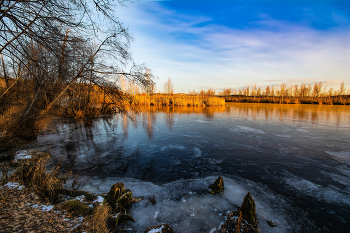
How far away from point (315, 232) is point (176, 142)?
695cm

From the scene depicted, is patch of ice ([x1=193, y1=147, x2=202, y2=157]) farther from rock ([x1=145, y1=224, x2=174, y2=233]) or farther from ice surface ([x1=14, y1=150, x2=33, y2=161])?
ice surface ([x1=14, y1=150, x2=33, y2=161])

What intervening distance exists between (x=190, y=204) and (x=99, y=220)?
2178mm

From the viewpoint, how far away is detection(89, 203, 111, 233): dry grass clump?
2630mm

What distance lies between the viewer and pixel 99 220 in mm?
2783

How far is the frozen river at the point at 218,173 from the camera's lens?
368cm

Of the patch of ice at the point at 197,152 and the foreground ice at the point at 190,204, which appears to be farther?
the patch of ice at the point at 197,152

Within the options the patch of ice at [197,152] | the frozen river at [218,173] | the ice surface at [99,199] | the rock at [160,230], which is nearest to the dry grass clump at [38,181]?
the ice surface at [99,199]

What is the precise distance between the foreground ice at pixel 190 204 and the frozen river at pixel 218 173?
0.02 metres

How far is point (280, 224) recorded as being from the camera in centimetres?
346

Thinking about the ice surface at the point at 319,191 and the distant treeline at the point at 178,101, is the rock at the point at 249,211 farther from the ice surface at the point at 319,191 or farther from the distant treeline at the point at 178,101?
the distant treeline at the point at 178,101

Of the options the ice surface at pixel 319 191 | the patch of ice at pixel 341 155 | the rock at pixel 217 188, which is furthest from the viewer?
the patch of ice at pixel 341 155

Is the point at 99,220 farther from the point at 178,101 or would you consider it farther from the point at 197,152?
the point at 178,101

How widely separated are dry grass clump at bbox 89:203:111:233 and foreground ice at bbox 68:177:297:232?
0.69 meters

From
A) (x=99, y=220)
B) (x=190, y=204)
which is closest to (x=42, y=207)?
(x=99, y=220)
